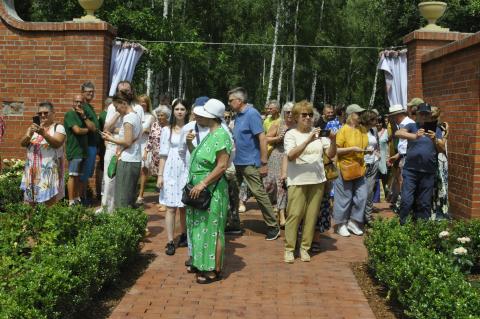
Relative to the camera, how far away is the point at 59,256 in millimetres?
4344

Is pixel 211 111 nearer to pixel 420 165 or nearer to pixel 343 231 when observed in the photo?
pixel 420 165

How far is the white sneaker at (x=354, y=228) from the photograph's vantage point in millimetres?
7580

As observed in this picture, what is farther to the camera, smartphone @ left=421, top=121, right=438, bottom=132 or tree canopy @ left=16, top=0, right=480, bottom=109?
tree canopy @ left=16, top=0, right=480, bottom=109

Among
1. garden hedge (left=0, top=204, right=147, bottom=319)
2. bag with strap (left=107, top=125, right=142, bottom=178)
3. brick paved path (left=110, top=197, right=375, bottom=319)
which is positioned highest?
bag with strap (left=107, top=125, right=142, bottom=178)

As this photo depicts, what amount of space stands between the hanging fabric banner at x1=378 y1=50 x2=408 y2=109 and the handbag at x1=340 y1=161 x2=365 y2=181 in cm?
324

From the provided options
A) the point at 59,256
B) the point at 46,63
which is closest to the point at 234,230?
the point at 59,256

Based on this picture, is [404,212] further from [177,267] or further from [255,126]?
[177,267]

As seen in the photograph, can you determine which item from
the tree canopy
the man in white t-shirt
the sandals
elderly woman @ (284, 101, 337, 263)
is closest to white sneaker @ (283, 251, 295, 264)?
elderly woman @ (284, 101, 337, 263)

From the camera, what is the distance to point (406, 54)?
1008 centimetres

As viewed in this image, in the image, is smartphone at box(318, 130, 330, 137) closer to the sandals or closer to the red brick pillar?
the sandals

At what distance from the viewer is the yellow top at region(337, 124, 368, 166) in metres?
7.18

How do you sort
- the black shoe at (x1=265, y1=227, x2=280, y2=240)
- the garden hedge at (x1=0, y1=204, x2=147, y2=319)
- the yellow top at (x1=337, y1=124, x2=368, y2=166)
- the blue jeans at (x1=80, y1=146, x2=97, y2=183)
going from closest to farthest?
the garden hedge at (x1=0, y1=204, x2=147, y2=319)
the black shoe at (x1=265, y1=227, x2=280, y2=240)
the yellow top at (x1=337, y1=124, x2=368, y2=166)
the blue jeans at (x1=80, y1=146, x2=97, y2=183)

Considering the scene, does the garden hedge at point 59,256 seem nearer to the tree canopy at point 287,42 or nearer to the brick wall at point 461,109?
the brick wall at point 461,109

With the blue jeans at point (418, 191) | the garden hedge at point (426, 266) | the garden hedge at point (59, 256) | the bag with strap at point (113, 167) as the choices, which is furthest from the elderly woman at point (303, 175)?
the bag with strap at point (113, 167)
